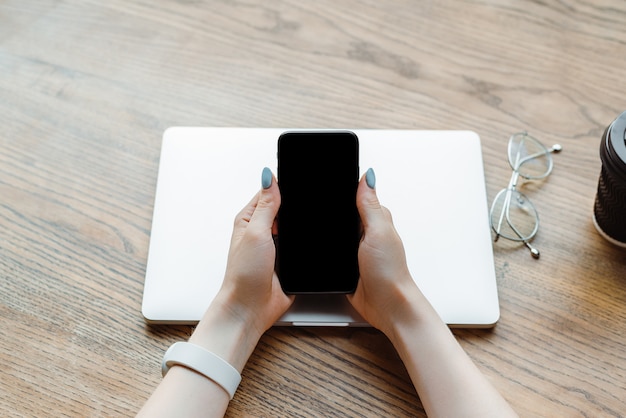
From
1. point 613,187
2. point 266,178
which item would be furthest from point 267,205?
point 613,187

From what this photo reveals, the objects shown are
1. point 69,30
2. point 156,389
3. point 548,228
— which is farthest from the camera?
point 69,30

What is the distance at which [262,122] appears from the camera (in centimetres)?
91

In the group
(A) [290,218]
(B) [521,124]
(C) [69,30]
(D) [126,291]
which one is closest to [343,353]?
(A) [290,218]

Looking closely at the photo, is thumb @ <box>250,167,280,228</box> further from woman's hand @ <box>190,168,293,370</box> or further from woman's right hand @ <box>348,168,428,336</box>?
woman's right hand @ <box>348,168,428,336</box>

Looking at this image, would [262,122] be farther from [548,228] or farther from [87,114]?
[548,228]

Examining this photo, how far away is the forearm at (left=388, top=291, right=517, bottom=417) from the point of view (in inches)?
26.6

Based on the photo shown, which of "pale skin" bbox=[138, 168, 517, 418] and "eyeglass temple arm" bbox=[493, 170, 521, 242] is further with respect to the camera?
"eyeglass temple arm" bbox=[493, 170, 521, 242]

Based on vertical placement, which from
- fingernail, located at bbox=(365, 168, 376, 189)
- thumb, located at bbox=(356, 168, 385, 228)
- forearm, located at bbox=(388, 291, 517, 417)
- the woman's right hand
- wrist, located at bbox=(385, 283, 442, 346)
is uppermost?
fingernail, located at bbox=(365, 168, 376, 189)

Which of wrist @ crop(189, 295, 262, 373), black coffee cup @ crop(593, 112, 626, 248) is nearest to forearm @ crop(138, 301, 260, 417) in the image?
wrist @ crop(189, 295, 262, 373)

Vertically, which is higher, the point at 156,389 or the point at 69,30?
the point at 69,30

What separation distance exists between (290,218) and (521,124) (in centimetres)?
41

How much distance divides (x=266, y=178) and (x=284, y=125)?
0.20 m

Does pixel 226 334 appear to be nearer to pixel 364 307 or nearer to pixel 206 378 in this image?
pixel 206 378

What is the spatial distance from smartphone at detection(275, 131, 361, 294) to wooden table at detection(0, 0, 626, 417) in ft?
0.25
